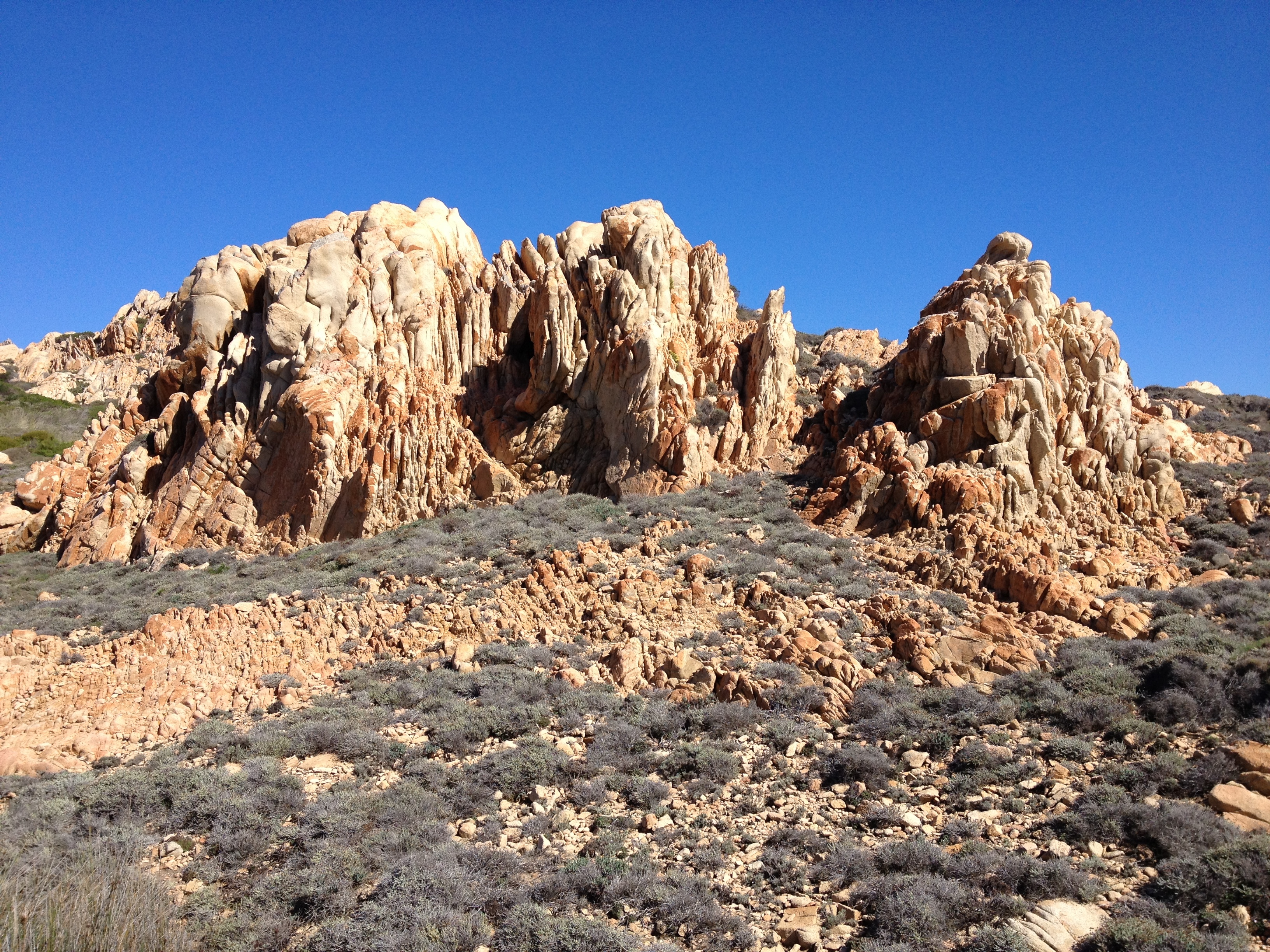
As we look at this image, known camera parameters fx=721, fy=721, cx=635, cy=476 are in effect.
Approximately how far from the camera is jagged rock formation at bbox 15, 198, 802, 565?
2186 centimetres

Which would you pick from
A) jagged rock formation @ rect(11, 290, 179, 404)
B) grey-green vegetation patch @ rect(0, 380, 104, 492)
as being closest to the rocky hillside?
grey-green vegetation patch @ rect(0, 380, 104, 492)

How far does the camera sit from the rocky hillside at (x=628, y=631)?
809 cm

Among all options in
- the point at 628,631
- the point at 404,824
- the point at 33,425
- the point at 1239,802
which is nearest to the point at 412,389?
the point at 628,631

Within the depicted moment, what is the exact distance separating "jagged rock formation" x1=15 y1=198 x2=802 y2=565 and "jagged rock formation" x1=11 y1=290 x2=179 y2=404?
686 inches

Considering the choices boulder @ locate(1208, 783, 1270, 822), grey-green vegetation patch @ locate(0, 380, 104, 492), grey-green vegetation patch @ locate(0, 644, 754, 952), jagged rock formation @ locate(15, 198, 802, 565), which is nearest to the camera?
grey-green vegetation patch @ locate(0, 644, 754, 952)

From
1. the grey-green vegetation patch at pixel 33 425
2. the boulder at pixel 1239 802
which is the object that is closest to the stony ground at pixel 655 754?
the boulder at pixel 1239 802

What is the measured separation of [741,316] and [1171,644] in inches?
1056

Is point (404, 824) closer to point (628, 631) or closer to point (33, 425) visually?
point (628, 631)

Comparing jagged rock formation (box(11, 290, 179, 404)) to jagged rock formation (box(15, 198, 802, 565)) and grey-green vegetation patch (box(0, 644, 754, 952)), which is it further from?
grey-green vegetation patch (box(0, 644, 754, 952))

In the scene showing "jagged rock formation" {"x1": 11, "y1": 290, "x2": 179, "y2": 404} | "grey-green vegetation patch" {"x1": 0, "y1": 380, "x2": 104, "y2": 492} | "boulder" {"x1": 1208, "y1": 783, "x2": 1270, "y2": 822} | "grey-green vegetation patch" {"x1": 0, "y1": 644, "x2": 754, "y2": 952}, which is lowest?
"grey-green vegetation patch" {"x1": 0, "y1": 644, "x2": 754, "y2": 952}

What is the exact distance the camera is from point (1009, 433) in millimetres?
18297

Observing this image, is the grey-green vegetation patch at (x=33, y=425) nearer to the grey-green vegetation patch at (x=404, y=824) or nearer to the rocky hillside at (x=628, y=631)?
the rocky hillside at (x=628, y=631)

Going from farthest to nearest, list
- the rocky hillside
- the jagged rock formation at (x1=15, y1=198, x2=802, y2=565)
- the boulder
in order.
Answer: the jagged rock formation at (x1=15, y1=198, x2=802, y2=565), the boulder, the rocky hillside

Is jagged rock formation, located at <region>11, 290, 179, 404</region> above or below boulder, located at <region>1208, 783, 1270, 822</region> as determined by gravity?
above
